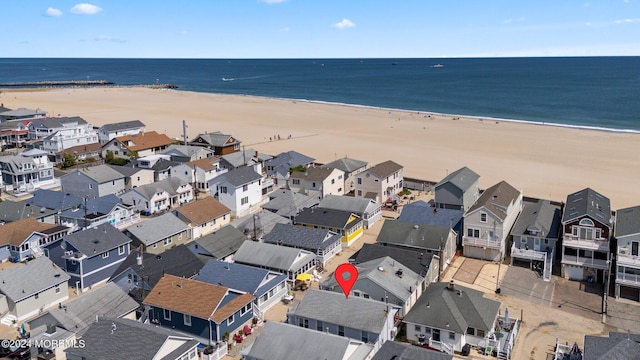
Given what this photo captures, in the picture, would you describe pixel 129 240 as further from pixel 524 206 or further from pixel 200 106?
pixel 200 106

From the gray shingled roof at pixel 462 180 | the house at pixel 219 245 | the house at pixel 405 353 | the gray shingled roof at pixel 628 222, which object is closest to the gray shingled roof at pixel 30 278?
the house at pixel 219 245

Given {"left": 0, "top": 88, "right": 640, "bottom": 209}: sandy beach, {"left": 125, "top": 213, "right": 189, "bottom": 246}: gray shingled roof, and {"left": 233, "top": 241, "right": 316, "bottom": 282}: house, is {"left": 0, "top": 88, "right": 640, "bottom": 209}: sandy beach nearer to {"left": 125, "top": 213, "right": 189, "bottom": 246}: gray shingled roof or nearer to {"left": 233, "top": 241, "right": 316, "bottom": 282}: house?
{"left": 233, "top": 241, "right": 316, "bottom": 282}: house

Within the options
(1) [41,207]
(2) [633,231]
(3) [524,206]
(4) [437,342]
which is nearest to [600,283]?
(2) [633,231]

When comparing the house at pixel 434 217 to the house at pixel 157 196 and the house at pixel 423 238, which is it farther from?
the house at pixel 157 196

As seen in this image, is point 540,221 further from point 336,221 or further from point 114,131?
point 114,131

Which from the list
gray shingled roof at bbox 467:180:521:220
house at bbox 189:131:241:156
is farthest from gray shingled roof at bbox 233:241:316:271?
house at bbox 189:131:241:156

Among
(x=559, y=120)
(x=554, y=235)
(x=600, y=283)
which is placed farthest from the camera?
(x=559, y=120)
